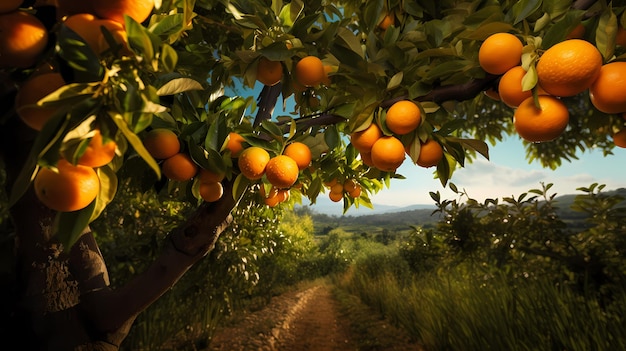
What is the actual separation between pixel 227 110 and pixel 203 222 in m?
0.44

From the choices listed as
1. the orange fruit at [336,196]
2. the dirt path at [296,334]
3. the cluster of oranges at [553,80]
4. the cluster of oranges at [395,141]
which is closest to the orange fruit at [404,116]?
the cluster of oranges at [395,141]

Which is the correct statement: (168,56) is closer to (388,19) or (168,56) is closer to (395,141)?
(395,141)

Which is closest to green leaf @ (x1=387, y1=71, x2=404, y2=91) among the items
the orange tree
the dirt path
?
the orange tree

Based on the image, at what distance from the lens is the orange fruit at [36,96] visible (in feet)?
1.49

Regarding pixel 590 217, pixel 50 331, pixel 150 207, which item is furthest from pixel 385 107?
pixel 150 207

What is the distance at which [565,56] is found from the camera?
0.54 m

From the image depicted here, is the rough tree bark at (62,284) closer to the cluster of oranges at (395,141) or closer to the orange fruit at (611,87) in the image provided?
the cluster of oranges at (395,141)

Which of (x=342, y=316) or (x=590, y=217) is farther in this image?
(x=342, y=316)

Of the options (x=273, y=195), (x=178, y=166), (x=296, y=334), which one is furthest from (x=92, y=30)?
(x=296, y=334)

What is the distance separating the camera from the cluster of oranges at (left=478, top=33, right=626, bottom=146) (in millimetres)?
539

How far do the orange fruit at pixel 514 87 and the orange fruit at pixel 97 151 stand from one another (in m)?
0.73

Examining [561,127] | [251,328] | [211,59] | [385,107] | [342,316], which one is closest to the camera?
[561,127]

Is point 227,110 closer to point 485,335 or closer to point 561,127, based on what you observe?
point 561,127

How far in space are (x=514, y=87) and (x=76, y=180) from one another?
0.81 metres
